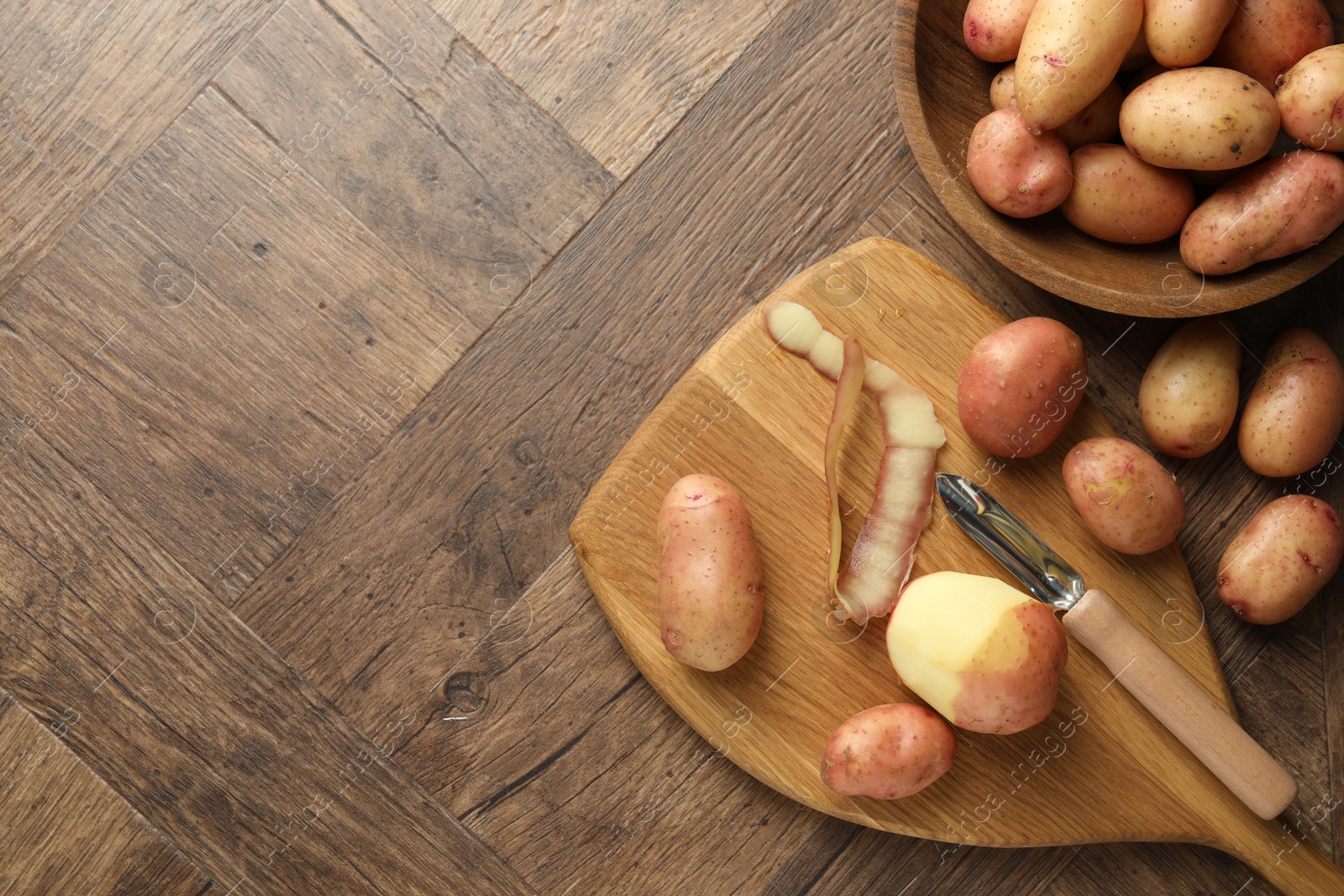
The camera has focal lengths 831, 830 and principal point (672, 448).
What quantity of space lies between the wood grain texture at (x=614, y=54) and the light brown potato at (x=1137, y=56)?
1.29 ft

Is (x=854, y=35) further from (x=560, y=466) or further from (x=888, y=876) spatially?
(x=888, y=876)

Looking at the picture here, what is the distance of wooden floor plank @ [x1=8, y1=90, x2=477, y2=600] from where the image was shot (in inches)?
39.7

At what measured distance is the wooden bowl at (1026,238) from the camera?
820 mm

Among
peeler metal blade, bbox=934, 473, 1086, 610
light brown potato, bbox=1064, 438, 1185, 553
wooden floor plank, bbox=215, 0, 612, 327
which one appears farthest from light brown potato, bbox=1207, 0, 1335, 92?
wooden floor plank, bbox=215, 0, 612, 327

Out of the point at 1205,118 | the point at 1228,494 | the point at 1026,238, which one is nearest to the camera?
the point at 1205,118

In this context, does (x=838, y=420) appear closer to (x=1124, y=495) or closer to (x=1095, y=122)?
(x=1124, y=495)

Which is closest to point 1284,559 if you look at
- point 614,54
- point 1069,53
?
point 1069,53

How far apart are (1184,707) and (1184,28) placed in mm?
687

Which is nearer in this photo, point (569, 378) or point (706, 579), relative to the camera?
point (706, 579)

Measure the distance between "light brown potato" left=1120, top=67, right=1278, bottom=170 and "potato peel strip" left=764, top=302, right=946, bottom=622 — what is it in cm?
34

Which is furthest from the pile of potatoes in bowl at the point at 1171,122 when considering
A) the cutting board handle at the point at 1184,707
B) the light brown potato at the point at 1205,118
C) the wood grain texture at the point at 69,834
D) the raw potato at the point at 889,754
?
the wood grain texture at the point at 69,834

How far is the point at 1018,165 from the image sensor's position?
2.73ft

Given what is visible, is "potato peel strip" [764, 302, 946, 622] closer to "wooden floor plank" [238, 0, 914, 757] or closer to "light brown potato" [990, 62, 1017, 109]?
"wooden floor plank" [238, 0, 914, 757]

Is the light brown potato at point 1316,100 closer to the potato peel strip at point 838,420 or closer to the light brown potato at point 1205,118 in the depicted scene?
the light brown potato at point 1205,118
